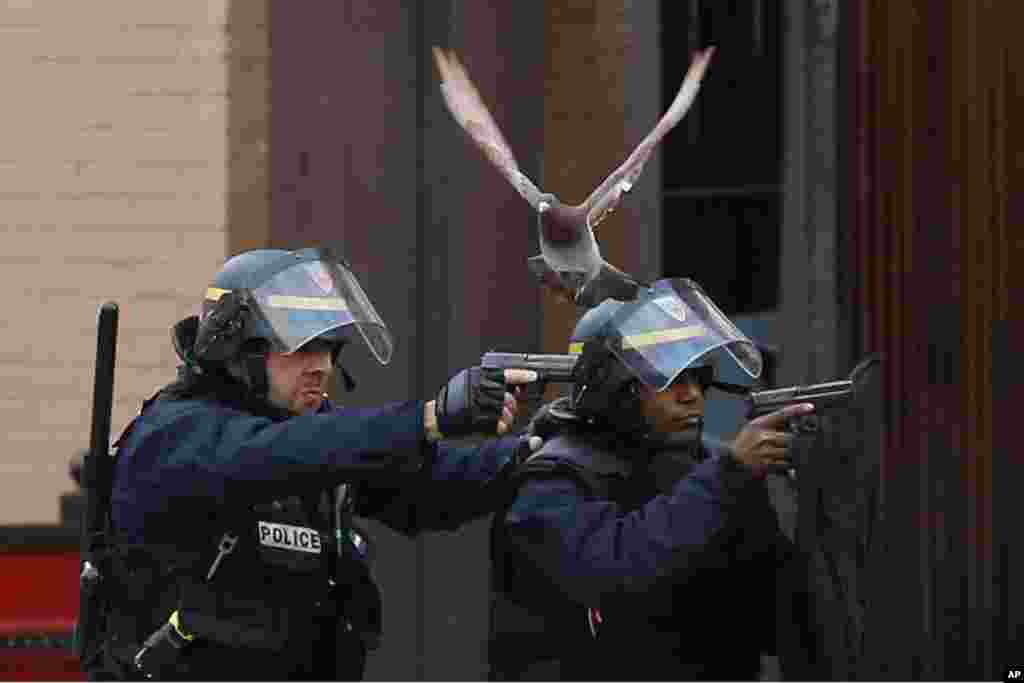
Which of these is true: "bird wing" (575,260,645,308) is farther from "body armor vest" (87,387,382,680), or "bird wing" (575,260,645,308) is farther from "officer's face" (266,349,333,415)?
"body armor vest" (87,387,382,680)

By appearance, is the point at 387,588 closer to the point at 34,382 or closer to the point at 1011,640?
the point at 34,382

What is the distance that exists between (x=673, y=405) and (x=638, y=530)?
34cm

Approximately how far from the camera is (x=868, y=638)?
5.18 m

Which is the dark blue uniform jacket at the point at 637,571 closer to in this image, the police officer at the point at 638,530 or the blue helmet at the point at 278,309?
the police officer at the point at 638,530

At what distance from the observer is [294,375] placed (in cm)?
516

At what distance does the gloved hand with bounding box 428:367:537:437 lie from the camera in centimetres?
473

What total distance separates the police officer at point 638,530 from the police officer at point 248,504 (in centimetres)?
27

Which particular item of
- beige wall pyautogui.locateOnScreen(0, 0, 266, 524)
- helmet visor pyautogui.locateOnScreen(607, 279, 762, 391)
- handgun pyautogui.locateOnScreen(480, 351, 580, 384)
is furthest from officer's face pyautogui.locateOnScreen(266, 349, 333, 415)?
beige wall pyautogui.locateOnScreen(0, 0, 266, 524)

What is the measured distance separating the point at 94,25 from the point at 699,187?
5.95 feet

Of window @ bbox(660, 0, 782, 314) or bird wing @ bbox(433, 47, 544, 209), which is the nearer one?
bird wing @ bbox(433, 47, 544, 209)

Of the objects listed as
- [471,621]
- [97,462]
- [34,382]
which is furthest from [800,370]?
[97,462]

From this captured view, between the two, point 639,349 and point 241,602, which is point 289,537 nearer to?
point 241,602

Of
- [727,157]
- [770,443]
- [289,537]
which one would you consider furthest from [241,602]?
[727,157]

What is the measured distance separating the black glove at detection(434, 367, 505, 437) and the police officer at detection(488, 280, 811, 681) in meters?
0.24
